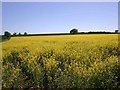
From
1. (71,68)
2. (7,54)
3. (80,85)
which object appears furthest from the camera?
(7,54)

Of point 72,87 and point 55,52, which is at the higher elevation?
point 55,52

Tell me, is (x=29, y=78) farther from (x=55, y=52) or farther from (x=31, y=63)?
(x=55, y=52)

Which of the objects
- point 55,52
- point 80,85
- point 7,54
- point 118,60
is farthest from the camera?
point 7,54

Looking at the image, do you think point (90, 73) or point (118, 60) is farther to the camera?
point (118, 60)

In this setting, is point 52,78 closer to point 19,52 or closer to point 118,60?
point 118,60

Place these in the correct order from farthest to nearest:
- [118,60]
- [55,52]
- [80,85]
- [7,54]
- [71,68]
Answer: [7,54]
[55,52]
[118,60]
[71,68]
[80,85]

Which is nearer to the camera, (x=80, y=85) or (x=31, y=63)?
(x=80, y=85)

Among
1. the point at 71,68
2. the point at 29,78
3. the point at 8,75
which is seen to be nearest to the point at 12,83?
the point at 8,75

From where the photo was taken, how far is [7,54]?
13320 mm

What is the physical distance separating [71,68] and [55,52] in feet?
9.50

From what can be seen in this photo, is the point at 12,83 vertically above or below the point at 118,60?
below

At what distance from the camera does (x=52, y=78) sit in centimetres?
992

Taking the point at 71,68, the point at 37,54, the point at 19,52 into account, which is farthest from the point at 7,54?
the point at 71,68

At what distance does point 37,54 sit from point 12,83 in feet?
9.55
